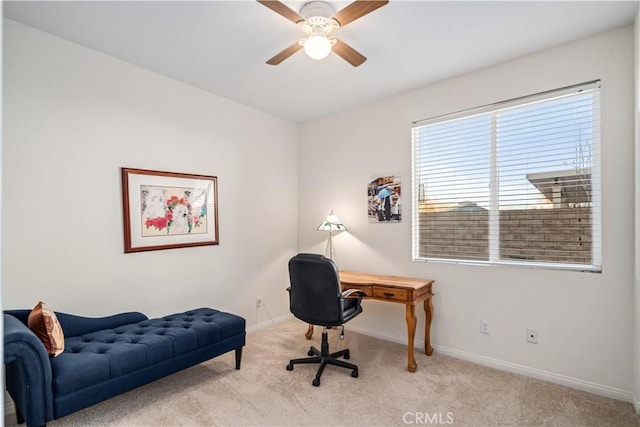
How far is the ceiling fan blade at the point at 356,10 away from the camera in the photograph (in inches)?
78.0

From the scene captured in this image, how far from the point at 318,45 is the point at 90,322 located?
8.40 ft

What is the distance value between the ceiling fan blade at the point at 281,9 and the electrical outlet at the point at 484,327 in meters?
2.81

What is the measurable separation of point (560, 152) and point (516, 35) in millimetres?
960

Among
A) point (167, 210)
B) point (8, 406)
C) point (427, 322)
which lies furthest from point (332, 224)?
point (8, 406)

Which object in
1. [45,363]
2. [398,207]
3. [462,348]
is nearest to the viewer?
[45,363]

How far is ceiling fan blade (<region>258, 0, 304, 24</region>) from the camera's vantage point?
1.94 meters

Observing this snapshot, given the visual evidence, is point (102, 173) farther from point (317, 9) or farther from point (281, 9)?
point (317, 9)

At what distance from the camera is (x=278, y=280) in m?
4.41

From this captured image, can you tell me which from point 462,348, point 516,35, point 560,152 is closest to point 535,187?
point 560,152

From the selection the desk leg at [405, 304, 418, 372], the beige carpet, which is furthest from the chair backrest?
the desk leg at [405, 304, 418, 372]

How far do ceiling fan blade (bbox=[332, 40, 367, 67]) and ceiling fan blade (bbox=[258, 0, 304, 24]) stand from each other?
30cm

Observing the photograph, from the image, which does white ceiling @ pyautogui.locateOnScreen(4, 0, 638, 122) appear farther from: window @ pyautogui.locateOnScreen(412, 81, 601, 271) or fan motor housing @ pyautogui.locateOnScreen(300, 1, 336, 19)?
window @ pyautogui.locateOnScreen(412, 81, 601, 271)

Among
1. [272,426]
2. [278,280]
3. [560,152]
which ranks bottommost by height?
[272,426]

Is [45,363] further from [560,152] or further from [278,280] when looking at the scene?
[560,152]
